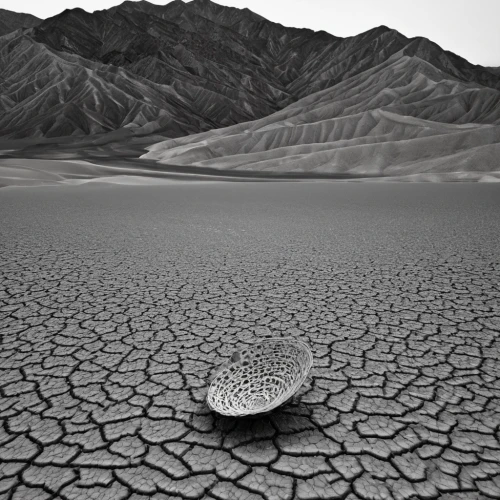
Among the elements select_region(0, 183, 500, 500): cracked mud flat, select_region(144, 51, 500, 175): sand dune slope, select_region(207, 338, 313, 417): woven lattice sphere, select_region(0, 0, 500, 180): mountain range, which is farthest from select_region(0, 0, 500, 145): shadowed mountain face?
select_region(207, 338, 313, 417): woven lattice sphere

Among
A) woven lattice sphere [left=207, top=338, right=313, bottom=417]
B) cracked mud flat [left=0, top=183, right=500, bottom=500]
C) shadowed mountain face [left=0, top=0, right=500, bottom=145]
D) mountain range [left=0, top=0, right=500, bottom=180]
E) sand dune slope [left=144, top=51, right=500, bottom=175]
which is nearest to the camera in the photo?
cracked mud flat [left=0, top=183, right=500, bottom=500]

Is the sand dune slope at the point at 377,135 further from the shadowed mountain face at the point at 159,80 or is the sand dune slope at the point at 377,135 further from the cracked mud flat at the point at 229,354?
the cracked mud flat at the point at 229,354

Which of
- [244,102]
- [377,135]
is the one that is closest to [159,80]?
[244,102]

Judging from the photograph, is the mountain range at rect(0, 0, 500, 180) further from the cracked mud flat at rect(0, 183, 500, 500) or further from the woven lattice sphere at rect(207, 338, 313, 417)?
the woven lattice sphere at rect(207, 338, 313, 417)

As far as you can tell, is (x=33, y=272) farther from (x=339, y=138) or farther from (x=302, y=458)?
(x=339, y=138)

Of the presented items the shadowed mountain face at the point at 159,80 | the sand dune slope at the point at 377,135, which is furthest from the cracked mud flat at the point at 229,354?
the shadowed mountain face at the point at 159,80

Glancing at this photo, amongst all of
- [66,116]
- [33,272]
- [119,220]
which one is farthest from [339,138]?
[66,116]

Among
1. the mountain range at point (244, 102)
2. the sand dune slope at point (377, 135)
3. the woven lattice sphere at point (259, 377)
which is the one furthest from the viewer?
the mountain range at point (244, 102)
